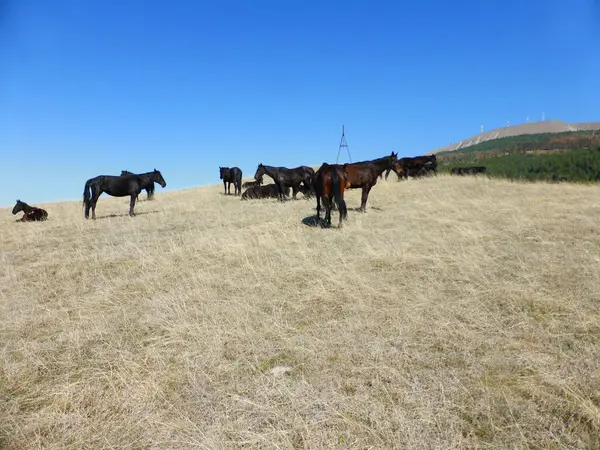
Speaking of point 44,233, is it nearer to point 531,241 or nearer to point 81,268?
point 81,268

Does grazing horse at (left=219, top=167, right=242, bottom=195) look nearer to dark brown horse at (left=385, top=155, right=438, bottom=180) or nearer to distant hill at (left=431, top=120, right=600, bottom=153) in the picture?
dark brown horse at (left=385, top=155, right=438, bottom=180)

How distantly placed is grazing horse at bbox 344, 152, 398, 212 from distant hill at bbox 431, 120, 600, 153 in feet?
354

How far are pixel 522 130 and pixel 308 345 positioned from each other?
136856 mm

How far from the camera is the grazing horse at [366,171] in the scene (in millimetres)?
13617

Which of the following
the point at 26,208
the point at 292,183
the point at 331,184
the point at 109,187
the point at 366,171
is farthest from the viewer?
the point at 292,183

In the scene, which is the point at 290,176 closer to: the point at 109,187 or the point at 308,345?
the point at 109,187

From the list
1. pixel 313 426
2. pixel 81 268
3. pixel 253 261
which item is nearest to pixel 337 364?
pixel 313 426

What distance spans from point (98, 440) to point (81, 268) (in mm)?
6354

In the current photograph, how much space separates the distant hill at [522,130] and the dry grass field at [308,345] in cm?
11656

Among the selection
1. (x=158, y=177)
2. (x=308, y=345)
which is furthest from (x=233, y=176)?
(x=308, y=345)

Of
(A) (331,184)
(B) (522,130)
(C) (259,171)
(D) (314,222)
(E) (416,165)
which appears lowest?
(D) (314,222)

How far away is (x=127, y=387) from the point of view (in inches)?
134

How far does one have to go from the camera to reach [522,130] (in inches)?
4466

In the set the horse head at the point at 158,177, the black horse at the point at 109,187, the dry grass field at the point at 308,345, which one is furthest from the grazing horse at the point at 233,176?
the dry grass field at the point at 308,345
